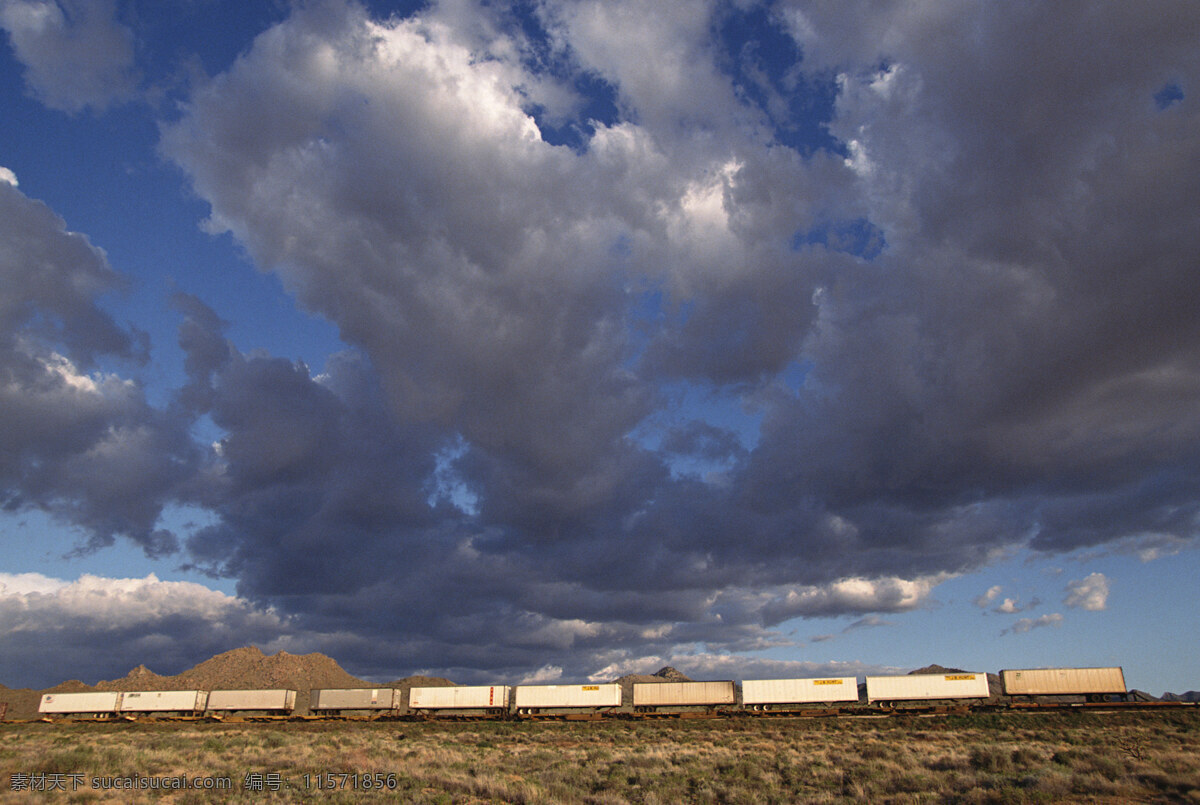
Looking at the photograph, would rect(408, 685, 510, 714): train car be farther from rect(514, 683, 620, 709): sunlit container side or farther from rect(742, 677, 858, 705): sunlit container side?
rect(742, 677, 858, 705): sunlit container side

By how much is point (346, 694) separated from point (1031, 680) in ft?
244

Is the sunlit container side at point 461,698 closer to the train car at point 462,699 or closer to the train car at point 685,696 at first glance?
the train car at point 462,699

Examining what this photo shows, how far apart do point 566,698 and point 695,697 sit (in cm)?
1385

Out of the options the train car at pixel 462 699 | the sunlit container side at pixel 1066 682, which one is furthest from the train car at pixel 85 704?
the sunlit container side at pixel 1066 682

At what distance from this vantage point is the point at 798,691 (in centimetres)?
6738

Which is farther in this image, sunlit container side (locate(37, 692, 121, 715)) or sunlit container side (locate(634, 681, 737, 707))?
Result: sunlit container side (locate(37, 692, 121, 715))

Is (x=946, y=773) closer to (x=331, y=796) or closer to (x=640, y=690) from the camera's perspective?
(x=331, y=796)

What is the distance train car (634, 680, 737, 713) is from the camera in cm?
6869

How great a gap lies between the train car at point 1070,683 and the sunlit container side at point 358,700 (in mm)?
66766

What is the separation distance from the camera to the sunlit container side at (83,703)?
261 feet

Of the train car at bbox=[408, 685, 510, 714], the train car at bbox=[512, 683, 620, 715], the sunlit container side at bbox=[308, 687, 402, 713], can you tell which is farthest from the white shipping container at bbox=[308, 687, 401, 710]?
the train car at bbox=[512, 683, 620, 715]

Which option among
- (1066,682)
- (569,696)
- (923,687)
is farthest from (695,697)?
(1066,682)

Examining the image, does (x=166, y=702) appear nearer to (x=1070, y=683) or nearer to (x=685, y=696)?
(x=685, y=696)

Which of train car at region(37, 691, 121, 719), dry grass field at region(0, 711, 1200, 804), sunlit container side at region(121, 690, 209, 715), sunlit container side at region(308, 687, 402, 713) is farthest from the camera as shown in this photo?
train car at region(37, 691, 121, 719)
